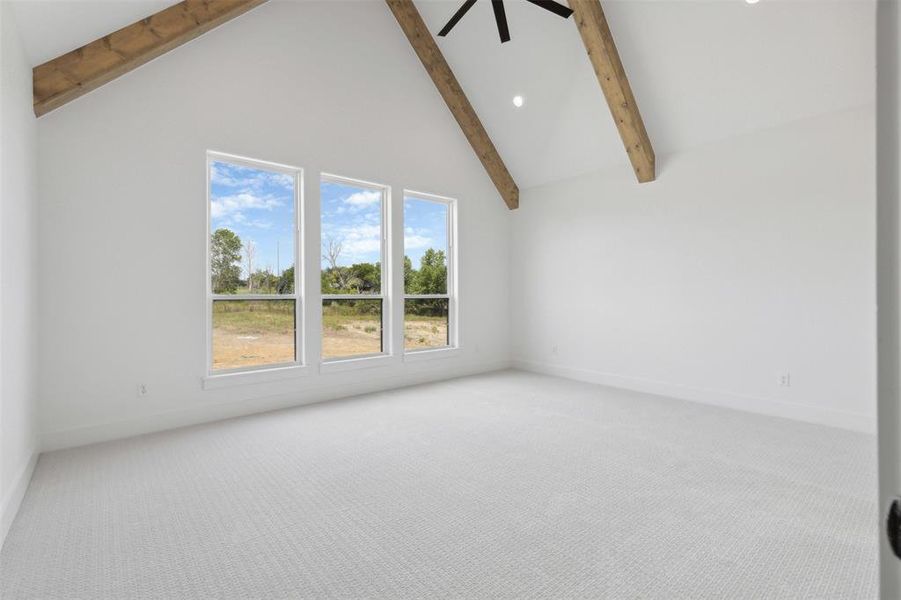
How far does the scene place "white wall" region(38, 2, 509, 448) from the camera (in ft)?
11.3

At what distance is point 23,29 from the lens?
2.79 meters

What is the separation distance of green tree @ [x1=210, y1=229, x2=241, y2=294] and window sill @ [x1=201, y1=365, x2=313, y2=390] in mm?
801

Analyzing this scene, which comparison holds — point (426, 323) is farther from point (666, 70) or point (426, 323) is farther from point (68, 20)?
point (68, 20)

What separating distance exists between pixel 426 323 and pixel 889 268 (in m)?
5.60

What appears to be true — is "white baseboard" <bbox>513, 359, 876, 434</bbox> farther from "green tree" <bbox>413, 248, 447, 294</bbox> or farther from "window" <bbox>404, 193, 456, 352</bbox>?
"green tree" <bbox>413, 248, 447, 294</bbox>

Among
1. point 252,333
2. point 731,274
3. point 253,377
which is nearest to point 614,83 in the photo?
point 731,274

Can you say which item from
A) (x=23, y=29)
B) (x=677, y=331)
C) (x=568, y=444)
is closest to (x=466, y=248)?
(x=677, y=331)

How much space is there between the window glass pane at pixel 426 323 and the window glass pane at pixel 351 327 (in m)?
0.45

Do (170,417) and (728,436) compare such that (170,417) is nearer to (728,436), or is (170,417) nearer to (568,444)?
(568,444)

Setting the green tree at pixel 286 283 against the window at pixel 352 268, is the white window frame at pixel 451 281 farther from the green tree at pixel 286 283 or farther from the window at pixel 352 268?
the green tree at pixel 286 283

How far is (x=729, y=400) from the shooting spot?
4.63m

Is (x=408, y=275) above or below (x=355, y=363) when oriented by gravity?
above

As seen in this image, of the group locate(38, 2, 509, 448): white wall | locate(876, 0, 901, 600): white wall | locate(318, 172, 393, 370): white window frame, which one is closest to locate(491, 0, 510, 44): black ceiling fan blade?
locate(38, 2, 509, 448): white wall

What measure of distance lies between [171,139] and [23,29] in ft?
3.78
